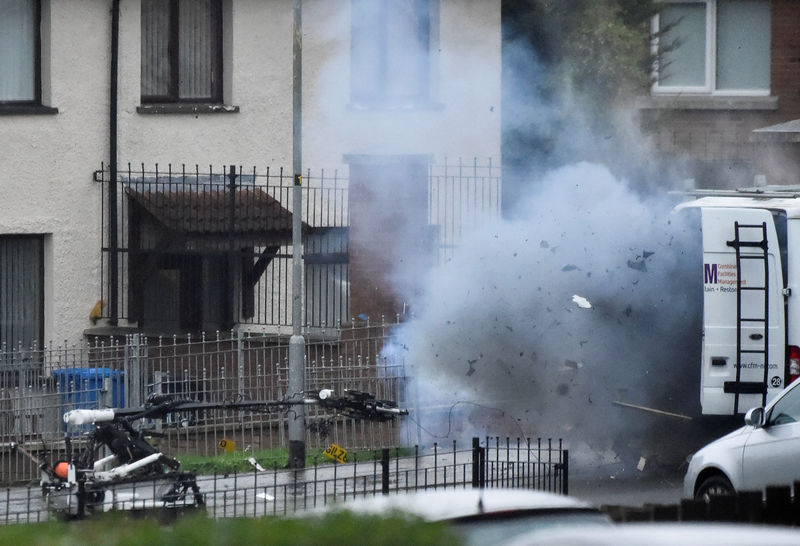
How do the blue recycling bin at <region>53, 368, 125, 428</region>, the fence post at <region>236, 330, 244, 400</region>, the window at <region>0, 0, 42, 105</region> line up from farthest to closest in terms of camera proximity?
the window at <region>0, 0, 42, 105</region> < the fence post at <region>236, 330, 244, 400</region> < the blue recycling bin at <region>53, 368, 125, 428</region>

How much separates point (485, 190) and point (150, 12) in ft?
15.3

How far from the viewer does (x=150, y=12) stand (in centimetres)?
1741

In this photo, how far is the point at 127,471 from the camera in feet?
30.2

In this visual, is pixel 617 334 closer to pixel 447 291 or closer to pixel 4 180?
pixel 447 291

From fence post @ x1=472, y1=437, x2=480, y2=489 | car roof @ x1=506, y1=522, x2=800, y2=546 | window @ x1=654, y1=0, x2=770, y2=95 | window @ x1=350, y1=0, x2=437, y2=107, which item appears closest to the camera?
car roof @ x1=506, y1=522, x2=800, y2=546

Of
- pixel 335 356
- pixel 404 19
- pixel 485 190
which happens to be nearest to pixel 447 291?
pixel 335 356

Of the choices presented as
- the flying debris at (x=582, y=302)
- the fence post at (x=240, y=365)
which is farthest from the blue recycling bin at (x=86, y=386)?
the flying debris at (x=582, y=302)

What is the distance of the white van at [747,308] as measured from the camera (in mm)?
12477

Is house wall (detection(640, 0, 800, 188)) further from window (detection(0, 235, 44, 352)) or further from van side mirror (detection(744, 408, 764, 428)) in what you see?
van side mirror (detection(744, 408, 764, 428))

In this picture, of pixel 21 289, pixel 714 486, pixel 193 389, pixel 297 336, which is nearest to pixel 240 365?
pixel 193 389

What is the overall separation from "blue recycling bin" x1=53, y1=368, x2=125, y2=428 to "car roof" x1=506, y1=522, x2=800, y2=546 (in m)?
8.46

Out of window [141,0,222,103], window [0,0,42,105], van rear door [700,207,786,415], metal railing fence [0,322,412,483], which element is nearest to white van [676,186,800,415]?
van rear door [700,207,786,415]

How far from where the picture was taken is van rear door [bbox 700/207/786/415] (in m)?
12.5

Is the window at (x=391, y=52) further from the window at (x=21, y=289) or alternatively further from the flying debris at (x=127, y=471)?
the flying debris at (x=127, y=471)
